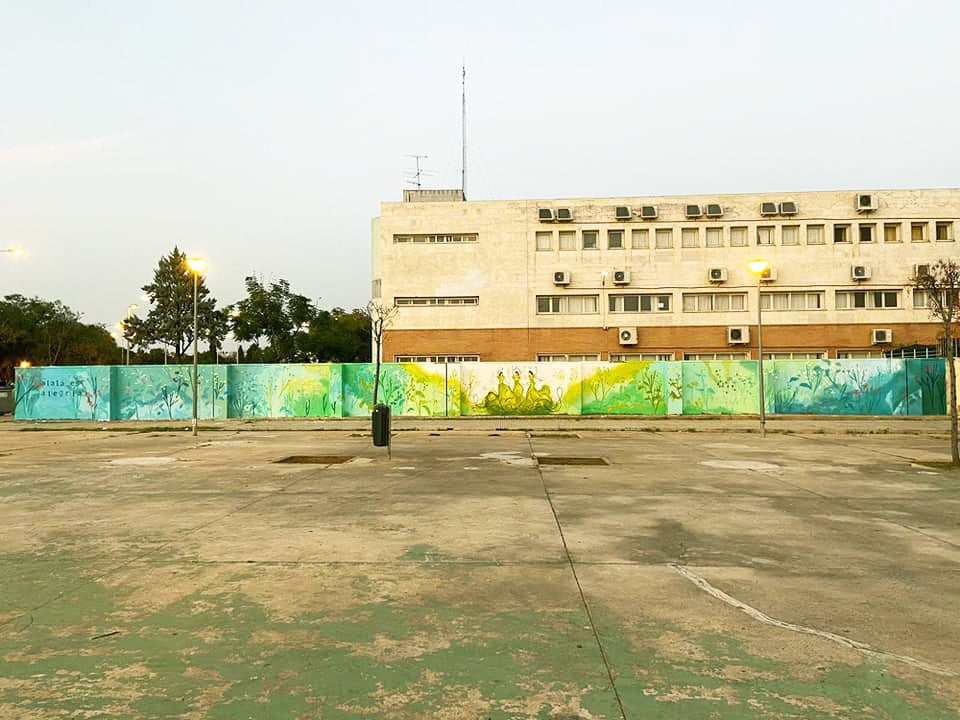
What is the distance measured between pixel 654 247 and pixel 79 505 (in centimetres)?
3970

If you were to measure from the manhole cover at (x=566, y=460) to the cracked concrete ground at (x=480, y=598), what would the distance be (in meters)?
2.45

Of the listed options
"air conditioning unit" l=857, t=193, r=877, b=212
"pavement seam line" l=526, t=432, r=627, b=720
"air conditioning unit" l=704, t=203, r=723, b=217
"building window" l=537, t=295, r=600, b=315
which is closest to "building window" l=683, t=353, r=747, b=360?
"building window" l=537, t=295, r=600, b=315

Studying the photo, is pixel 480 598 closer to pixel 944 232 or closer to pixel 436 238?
pixel 436 238

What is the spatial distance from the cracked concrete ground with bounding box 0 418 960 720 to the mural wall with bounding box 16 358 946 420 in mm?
17334

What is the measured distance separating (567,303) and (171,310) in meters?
71.5

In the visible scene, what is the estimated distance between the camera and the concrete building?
140 feet

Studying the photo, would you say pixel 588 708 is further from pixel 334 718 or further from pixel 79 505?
pixel 79 505

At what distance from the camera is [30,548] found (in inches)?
254

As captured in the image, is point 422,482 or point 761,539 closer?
point 761,539

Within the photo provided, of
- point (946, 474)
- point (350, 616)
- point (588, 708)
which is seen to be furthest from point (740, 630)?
point (946, 474)

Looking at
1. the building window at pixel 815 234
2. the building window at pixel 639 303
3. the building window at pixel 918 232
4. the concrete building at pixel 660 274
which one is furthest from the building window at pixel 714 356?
the building window at pixel 918 232

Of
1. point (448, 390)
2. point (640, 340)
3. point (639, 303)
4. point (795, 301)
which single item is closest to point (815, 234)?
point (795, 301)

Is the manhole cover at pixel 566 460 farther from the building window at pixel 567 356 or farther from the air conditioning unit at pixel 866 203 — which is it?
the air conditioning unit at pixel 866 203

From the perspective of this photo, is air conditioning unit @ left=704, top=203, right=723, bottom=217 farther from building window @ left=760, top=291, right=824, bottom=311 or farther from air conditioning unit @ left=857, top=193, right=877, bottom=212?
air conditioning unit @ left=857, top=193, right=877, bottom=212
